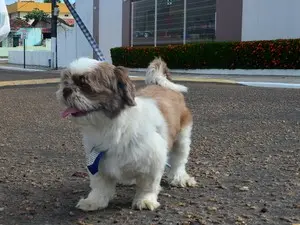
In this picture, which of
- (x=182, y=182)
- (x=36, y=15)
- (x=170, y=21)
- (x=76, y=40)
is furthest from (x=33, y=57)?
(x=36, y=15)

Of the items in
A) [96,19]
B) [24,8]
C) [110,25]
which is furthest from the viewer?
[24,8]

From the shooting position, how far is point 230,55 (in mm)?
20703

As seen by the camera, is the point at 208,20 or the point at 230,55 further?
the point at 208,20

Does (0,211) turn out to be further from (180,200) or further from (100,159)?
(180,200)

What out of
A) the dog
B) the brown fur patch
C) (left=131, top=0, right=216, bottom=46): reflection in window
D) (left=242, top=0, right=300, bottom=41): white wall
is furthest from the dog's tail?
(left=131, top=0, right=216, bottom=46): reflection in window

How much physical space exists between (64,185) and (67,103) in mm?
1664

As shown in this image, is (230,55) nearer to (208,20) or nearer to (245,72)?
(245,72)

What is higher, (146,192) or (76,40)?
(76,40)

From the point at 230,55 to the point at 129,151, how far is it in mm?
17305

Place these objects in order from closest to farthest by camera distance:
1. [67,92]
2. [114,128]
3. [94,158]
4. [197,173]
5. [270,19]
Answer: [67,92]
[114,128]
[94,158]
[197,173]
[270,19]

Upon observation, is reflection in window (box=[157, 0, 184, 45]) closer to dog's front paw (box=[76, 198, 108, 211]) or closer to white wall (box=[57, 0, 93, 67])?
white wall (box=[57, 0, 93, 67])

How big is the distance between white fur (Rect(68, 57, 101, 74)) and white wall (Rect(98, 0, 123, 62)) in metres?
27.6

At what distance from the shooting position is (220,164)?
583 centimetres

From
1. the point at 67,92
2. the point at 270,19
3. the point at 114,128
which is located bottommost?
the point at 114,128
